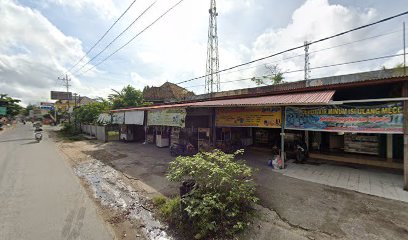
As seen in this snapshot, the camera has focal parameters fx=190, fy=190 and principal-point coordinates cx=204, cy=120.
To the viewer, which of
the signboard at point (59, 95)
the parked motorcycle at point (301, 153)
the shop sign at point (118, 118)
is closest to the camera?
the parked motorcycle at point (301, 153)

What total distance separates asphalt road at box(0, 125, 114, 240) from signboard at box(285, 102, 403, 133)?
7384 millimetres

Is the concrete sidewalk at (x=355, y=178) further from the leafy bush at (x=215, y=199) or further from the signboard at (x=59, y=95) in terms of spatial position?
the signboard at (x=59, y=95)

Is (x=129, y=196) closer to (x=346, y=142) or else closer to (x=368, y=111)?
(x=368, y=111)

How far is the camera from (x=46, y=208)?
5238 mm

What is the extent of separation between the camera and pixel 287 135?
36.5 feet

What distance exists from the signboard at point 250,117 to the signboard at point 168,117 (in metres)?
2.16

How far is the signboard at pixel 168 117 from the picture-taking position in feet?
37.6

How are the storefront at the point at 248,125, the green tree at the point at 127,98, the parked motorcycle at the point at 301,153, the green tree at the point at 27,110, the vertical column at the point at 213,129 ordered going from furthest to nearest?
the green tree at the point at 27,110 → the green tree at the point at 127,98 → the vertical column at the point at 213,129 → the parked motorcycle at the point at 301,153 → the storefront at the point at 248,125

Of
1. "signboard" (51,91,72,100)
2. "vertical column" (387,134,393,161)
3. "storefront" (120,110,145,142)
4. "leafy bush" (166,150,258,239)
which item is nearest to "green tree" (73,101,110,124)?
"storefront" (120,110,145,142)

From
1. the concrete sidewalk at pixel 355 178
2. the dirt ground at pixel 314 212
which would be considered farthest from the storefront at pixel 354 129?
the dirt ground at pixel 314 212

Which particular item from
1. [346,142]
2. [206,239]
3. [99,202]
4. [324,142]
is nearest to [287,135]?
[324,142]

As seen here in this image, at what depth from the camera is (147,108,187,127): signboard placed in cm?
1147

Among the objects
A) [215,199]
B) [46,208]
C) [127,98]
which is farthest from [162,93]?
[215,199]

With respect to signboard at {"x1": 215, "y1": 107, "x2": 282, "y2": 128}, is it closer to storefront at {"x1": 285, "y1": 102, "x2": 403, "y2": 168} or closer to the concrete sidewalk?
storefront at {"x1": 285, "y1": 102, "x2": 403, "y2": 168}
